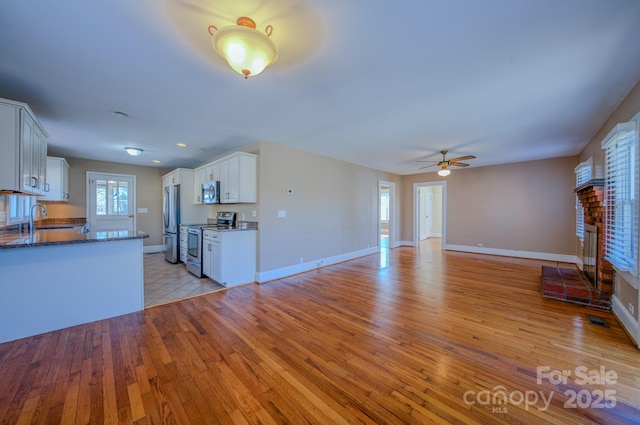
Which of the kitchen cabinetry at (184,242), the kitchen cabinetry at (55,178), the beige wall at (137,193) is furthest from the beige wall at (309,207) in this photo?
the beige wall at (137,193)

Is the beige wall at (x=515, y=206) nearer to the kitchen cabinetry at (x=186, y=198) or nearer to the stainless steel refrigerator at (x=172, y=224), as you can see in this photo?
the kitchen cabinetry at (x=186, y=198)

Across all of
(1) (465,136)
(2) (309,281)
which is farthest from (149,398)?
(1) (465,136)

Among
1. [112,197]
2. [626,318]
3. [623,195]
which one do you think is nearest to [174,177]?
[112,197]

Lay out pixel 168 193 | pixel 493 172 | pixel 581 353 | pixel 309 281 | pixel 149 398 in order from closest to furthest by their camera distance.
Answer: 1. pixel 149 398
2. pixel 581 353
3. pixel 309 281
4. pixel 168 193
5. pixel 493 172

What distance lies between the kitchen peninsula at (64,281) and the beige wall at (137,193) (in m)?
3.94

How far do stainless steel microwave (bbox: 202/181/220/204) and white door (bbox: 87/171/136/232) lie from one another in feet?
8.36

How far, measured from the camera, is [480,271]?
4.85 meters

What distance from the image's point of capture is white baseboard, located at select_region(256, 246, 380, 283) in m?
4.24

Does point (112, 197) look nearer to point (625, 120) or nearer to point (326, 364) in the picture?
point (326, 364)

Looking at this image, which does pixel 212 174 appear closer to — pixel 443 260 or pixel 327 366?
pixel 327 366

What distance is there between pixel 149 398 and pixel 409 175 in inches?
323

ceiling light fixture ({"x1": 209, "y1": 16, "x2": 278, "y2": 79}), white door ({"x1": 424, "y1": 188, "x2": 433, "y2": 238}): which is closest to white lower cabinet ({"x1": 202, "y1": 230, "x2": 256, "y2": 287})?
ceiling light fixture ({"x1": 209, "y1": 16, "x2": 278, "y2": 79})

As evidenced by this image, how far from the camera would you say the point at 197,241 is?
14.7 feet

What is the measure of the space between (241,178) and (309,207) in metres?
1.52
